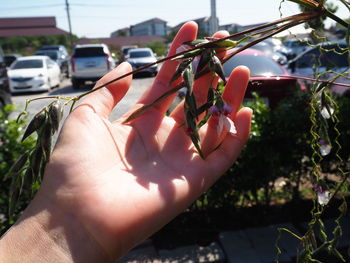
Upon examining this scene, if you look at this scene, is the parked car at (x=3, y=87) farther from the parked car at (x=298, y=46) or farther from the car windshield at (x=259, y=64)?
the parked car at (x=298, y=46)

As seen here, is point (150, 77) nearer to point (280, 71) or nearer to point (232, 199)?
point (280, 71)

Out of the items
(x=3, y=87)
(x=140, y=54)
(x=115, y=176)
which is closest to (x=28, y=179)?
(x=115, y=176)

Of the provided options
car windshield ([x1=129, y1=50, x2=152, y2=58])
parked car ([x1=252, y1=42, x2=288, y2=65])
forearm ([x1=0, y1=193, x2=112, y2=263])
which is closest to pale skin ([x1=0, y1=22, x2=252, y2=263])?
forearm ([x1=0, y1=193, x2=112, y2=263])

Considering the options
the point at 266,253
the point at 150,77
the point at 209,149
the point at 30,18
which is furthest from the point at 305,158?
the point at 30,18

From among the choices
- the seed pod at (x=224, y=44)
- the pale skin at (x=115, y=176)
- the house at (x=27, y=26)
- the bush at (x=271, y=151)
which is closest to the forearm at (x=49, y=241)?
the pale skin at (x=115, y=176)

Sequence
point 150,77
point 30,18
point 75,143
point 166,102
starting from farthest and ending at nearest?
point 30,18 → point 150,77 → point 166,102 → point 75,143

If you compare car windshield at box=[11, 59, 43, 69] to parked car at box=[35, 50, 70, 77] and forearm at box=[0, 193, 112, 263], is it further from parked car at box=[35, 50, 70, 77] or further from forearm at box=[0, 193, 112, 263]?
forearm at box=[0, 193, 112, 263]
